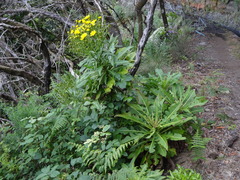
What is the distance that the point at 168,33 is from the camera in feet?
22.9

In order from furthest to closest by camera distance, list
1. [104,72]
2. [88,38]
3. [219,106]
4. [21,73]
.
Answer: [21,73] → [219,106] → [104,72] → [88,38]

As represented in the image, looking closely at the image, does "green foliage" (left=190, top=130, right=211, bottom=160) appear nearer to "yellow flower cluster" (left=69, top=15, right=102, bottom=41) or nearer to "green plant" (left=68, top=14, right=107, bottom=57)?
"green plant" (left=68, top=14, right=107, bottom=57)

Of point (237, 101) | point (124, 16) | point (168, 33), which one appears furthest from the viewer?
point (124, 16)

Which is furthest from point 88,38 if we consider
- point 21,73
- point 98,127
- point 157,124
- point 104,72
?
point 21,73

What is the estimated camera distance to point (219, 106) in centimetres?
379

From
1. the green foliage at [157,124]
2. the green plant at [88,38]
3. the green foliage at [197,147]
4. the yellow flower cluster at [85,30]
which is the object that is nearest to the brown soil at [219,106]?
the green foliage at [197,147]

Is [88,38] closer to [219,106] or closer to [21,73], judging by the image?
[21,73]

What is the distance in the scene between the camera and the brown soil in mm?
2574

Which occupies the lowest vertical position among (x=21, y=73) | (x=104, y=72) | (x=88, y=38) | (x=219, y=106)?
(x=219, y=106)

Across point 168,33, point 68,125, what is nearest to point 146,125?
point 68,125

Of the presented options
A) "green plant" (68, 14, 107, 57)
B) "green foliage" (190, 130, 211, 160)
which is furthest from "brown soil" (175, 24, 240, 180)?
Result: "green plant" (68, 14, 107, 57)

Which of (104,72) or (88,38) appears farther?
(104,72)

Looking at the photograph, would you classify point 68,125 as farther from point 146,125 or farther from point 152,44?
point 152,44

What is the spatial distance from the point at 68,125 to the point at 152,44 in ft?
12.9
